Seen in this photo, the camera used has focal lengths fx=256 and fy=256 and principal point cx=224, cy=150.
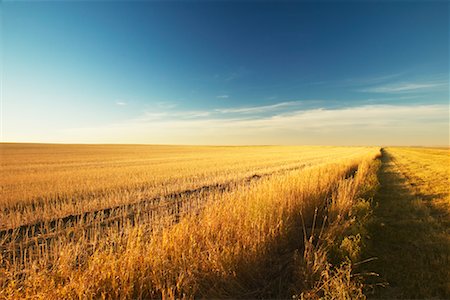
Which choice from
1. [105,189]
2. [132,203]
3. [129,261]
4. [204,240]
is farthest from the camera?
[105,189]

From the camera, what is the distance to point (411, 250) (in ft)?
17.2

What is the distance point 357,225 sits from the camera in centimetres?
567

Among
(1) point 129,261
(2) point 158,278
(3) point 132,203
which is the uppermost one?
(1) point 129,261

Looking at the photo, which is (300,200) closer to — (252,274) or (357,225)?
(357,225)

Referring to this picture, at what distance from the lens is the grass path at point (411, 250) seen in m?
3.88

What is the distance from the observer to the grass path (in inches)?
153

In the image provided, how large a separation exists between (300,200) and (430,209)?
5.14m

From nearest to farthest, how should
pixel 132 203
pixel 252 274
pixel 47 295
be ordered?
pixel 47 295 < pixel 252 274 < pixel 132 203

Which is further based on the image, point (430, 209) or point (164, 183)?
point (164, 183)

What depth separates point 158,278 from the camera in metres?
3.22

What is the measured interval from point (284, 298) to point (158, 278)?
1748mm

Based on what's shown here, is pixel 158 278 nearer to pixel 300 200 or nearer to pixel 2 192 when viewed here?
pixel 300 200

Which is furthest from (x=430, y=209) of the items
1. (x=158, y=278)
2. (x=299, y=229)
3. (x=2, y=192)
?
(x=2, y=192)

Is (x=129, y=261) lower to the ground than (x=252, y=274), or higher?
higher
